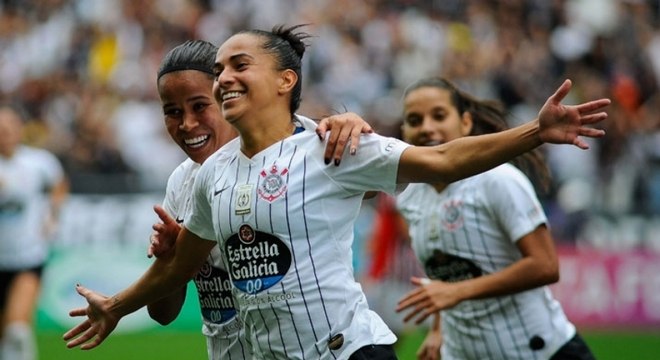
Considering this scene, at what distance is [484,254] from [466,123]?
804 mm

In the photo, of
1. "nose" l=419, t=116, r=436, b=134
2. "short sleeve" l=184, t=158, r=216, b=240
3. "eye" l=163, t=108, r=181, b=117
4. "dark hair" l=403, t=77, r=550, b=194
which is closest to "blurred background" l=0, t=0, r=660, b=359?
"dark hair" l=403, t=77, r=550, b=194

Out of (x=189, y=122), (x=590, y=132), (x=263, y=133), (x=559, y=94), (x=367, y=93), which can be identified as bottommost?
(x=590, y=132)

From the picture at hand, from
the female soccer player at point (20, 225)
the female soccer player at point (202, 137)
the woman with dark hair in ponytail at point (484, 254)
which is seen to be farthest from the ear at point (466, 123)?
the female soccer player at point (20, 225)

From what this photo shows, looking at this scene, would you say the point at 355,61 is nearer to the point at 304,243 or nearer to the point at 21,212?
the point at 21,212

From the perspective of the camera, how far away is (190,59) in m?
5.20

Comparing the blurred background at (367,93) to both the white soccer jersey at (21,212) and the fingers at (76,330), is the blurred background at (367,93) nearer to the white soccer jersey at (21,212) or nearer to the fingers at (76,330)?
the white soccer jersey at (21,212)

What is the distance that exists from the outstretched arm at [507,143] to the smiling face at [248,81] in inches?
23.2

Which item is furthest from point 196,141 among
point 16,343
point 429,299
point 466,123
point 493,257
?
point 16,343

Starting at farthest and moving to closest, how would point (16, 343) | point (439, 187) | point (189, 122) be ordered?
point (16, 343), point (439, 187), point (189, 122)

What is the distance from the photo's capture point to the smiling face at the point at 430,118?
246 inches

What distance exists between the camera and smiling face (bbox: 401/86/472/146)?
6.25 metres

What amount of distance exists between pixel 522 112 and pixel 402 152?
1183cm

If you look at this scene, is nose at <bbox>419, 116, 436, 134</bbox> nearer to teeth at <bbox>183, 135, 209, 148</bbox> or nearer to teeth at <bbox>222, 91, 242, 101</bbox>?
teeth at <bbox>183, 135, 209, 148</bbox>

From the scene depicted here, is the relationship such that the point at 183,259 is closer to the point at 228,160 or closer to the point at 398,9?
the point at 228,160
